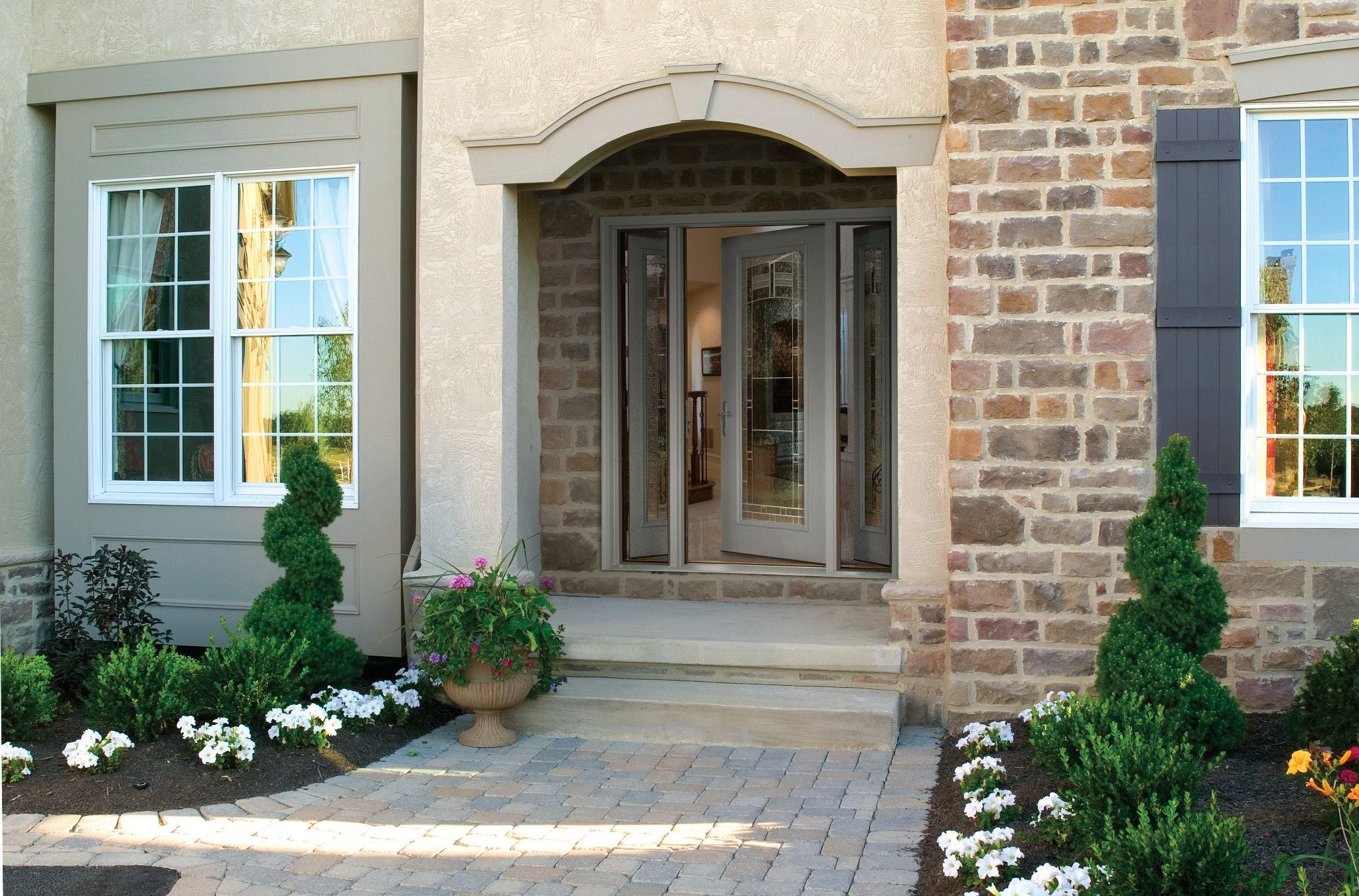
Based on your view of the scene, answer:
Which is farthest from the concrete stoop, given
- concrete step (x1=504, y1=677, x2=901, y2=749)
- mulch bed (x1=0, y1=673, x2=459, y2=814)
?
mulch bed (x1=0, y1=673, x2=459, y2=814)

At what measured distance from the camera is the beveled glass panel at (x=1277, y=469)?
18.6 ft

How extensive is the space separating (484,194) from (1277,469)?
14.1ft

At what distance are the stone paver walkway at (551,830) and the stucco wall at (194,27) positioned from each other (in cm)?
433

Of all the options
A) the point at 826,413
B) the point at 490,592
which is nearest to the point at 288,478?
the point at 490,592

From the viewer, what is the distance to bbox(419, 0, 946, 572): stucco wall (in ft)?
20.4

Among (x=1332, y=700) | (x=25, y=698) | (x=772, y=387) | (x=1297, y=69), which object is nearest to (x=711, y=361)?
(x=772, y=387)

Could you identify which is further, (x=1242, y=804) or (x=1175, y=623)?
(x=1175, y=623)

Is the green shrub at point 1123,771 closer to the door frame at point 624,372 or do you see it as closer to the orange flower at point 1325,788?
the orange flower at point 1325,788

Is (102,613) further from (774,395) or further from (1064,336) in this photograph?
(1064,336)

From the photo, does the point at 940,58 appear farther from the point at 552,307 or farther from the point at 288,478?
the point at 288,478

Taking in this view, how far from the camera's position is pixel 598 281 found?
25.5ft

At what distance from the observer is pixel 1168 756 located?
3668 millimetres

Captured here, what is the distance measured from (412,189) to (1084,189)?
3845 millimetres

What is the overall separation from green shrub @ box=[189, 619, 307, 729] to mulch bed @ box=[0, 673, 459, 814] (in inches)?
5.8
